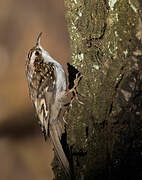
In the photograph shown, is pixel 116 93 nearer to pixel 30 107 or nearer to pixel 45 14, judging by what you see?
pixel 30 107

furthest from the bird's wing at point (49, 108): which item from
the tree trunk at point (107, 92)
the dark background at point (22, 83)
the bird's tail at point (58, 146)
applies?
the dark background at point (22, 83)

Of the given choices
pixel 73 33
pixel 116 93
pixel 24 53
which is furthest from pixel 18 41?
pixel 116 93

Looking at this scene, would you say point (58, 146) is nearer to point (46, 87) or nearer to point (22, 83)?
point (46, 87)

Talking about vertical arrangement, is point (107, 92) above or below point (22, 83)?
above

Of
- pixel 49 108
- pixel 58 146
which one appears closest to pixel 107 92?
pixel 58 146

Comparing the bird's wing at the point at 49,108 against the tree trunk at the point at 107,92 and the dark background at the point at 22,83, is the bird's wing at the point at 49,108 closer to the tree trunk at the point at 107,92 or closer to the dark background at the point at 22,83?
the tree trunk at the point at 107,92

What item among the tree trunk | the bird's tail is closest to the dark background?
the bird's tail

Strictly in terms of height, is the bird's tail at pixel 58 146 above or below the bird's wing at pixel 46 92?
below
